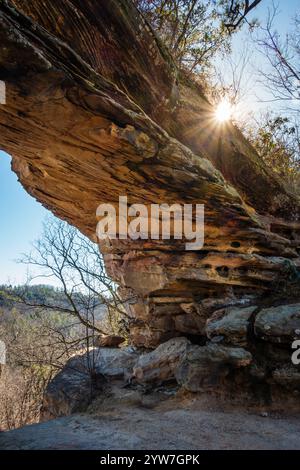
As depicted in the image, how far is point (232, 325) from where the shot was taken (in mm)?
4965

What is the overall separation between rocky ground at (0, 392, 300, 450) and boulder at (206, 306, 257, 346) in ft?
3.60

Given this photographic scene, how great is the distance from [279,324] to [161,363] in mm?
2506

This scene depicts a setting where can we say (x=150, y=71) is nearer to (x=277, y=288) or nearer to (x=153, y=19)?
(x=153, y=19)

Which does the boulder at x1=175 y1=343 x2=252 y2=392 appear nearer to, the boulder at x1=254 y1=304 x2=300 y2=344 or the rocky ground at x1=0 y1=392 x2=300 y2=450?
the rocky ground at x1=0 y1=392 x2=300 y2=450

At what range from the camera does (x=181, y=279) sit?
613 cm

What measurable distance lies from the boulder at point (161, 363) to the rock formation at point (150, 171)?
70 cm

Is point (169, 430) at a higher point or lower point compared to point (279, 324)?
lower

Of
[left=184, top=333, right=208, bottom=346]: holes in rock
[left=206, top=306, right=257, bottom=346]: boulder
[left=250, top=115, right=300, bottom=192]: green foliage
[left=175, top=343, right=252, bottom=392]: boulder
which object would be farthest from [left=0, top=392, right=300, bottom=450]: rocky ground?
[left=250, top=115, right=300, bottom=192]: green foliage

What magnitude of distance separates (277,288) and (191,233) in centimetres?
228

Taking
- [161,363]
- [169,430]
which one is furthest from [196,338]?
[169,430]

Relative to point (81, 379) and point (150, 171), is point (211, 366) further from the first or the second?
point (150, 171)

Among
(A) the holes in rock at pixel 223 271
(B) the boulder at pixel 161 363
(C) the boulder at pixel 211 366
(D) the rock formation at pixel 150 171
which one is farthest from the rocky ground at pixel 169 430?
(A) the holes in rock at pixel 223 271

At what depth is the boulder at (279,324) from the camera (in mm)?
4617

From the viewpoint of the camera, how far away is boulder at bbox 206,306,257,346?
15.9ft
